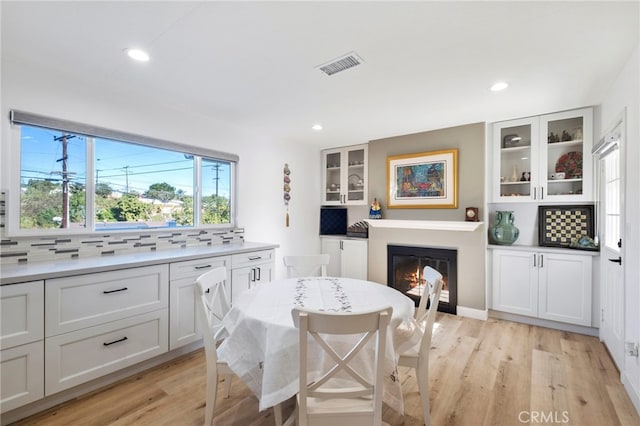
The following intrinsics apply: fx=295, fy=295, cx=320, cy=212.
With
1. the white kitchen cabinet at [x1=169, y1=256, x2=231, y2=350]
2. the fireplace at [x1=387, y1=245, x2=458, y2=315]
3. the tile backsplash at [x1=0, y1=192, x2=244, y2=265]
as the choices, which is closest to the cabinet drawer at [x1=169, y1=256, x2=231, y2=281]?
the white kitchen cabinet at [x1=169, y1=256, x2=231, y2=350]

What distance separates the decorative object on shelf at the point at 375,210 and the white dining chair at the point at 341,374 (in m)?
2.99

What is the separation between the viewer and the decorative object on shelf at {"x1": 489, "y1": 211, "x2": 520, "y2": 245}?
11.7 ft

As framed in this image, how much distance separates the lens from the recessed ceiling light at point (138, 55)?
6.55ft

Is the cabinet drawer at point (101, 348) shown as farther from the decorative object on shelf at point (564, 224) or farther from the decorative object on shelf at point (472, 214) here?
the decorative object on shelf at point (564, 224)

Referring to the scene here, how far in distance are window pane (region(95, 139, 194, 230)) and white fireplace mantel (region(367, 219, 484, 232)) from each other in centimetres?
248

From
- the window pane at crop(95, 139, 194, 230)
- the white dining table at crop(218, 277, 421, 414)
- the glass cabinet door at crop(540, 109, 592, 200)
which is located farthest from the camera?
the glass cabinet door at crop(540, 109, 592, 200)

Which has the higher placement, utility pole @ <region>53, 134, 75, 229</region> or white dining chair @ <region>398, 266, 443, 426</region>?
utility pole @ <region>53, 134, 75, 229</region>

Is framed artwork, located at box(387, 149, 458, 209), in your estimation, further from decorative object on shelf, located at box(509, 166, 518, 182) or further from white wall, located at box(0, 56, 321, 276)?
white wall, located at box(0, 56, 321, 276)

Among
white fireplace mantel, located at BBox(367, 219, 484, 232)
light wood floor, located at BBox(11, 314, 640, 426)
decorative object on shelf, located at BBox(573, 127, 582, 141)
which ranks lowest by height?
light wood floor, located at BBox(11, 314, 640, 426)

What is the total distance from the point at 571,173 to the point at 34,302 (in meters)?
4.82

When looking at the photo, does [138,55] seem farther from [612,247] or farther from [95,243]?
[612,247]

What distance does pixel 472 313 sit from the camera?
11.7 ft

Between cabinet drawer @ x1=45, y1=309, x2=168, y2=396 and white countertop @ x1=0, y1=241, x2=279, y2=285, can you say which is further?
cabinet drawer @ x1=45, y1=309, x2=168, y2=396

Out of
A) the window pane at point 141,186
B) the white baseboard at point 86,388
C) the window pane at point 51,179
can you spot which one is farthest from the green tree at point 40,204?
the white baseboard at point 86,388
